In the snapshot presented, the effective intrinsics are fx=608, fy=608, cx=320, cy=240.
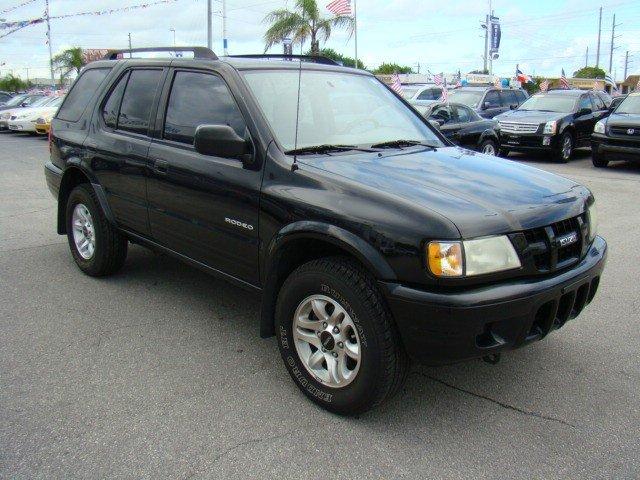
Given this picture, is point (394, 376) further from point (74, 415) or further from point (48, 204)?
point (48, 204)

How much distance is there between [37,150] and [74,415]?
1522cm

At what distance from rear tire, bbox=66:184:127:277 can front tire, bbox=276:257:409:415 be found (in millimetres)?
2200

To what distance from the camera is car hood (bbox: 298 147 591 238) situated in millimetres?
2777

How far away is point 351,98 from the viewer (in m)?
4.09

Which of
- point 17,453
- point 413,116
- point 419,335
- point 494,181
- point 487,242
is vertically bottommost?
point 17,453

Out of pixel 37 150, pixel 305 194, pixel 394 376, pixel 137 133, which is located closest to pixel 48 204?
pixel 137 133

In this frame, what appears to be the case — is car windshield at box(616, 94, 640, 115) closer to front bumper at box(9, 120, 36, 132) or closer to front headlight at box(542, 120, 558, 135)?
front headlight at box(542, 120, 558, 135)

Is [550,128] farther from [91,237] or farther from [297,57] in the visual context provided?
[91,237]

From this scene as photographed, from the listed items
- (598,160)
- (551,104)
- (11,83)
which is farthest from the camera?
(11,83)

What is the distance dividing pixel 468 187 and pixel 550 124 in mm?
12266

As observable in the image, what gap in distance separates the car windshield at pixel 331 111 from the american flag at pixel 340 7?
770 inches

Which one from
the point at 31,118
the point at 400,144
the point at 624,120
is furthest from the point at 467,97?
the point at 400,144

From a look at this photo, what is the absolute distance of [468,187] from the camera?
311 centimetres

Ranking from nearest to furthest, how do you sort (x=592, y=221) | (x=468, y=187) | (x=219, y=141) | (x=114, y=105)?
(x=468, y=187)
(x=219, y=141)
(x=592, y=221)
(x=114, y=105)
